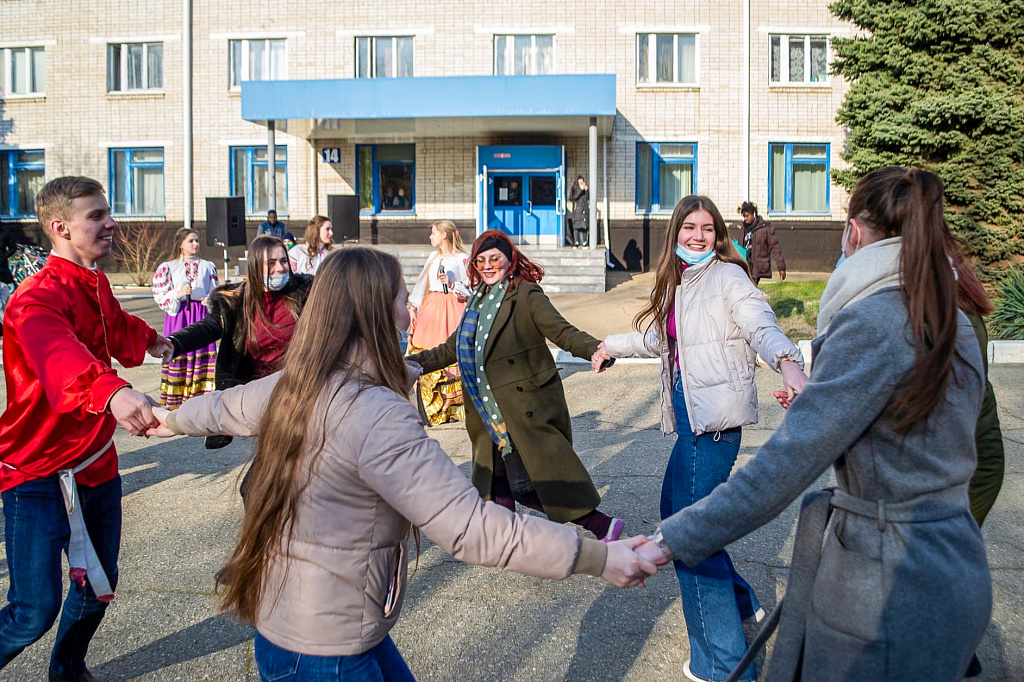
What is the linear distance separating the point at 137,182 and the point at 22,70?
16.0 ft

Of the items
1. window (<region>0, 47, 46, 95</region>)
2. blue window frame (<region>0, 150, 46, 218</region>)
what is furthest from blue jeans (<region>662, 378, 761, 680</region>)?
window (<region>0, 47, 46, 95</region>)

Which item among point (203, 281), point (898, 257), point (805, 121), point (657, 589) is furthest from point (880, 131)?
point (898, 257)

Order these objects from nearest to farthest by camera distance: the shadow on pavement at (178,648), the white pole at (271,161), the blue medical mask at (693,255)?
the shadow on pavement at (178,648)
the blue medical mask at (693,255)
the white pole at (271,161)

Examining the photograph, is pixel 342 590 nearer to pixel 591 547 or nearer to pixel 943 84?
pixel 591 547

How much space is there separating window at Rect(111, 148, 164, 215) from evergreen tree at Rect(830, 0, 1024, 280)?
18999 mm

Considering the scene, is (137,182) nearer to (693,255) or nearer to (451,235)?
(451,235)

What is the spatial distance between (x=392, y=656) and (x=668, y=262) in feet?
7.77

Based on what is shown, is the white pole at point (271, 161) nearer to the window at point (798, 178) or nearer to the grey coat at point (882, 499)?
the window at point (798, 178)

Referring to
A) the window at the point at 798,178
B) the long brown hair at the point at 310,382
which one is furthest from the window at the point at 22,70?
the long brown hair at the point at 310,382

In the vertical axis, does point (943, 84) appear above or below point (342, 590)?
above

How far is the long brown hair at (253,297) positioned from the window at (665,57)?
21.7 metres

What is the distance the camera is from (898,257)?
89.5 inches

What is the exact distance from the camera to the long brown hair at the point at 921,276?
215cm

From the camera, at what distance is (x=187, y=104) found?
25844 millimetres
